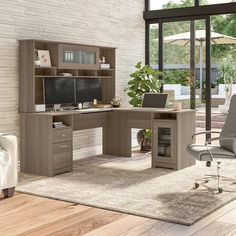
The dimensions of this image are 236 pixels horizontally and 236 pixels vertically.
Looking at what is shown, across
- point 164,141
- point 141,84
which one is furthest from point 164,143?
point 141,84

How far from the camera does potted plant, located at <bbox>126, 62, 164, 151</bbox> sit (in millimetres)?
7973

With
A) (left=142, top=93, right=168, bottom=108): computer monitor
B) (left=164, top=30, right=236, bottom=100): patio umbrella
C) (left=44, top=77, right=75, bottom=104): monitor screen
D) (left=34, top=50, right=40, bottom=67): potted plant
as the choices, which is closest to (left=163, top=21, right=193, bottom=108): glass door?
(left=164, top=30, right=236, bottom=100): patio umbrella

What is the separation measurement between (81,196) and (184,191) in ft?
3.77

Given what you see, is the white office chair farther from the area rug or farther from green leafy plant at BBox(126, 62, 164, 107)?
green leafy plant at BBox(126, 62, 164, 107)

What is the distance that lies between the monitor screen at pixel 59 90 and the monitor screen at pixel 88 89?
0.14 metres

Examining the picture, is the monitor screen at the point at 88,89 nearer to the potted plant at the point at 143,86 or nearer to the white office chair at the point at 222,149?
the potted plant at the point at 143,86

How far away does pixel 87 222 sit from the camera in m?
4.11

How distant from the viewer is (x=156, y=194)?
502cm

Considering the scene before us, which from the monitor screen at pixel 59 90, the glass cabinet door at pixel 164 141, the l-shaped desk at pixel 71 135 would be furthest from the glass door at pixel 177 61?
the monitor screen at pixel 59 90

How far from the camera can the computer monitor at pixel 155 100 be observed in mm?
7145

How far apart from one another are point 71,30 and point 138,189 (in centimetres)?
306

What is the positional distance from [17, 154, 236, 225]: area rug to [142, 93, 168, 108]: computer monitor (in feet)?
3.11

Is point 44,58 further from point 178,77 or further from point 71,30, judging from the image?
point 178,77

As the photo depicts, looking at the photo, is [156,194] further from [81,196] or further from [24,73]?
[24,73]
